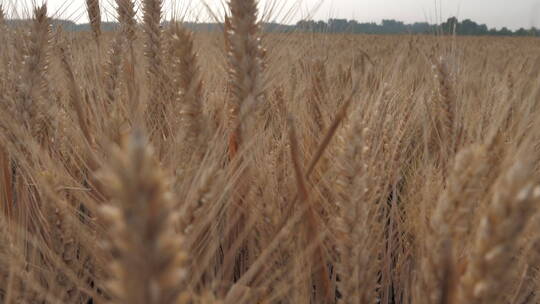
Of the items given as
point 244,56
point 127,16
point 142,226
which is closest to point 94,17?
point 127,16

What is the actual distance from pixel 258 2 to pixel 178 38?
204 mm

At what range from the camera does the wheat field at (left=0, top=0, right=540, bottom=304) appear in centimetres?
45

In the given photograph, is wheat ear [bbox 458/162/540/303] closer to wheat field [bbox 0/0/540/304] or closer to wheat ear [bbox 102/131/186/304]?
wheat field [bbox 0/0/540/304]

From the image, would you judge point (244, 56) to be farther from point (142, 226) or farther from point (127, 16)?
point (127, 16)

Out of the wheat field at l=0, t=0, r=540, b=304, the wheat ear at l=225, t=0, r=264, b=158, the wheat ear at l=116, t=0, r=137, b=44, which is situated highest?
the wheat ear at l=116, t=0, r=137, b=44

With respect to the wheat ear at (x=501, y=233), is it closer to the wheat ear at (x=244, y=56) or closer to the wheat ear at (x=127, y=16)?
the wheat ear at (x=244, y=56)

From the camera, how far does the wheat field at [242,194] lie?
446 millimetres

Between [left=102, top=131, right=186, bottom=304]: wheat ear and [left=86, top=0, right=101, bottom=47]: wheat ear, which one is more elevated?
[left=86, top=0, right=101, bottom=47]: wheat ear

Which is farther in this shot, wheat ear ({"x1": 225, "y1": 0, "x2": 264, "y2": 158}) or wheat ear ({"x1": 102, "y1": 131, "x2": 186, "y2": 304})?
wheat ear ({"x1": 225, "y1": 0, "x2": 264, "y2": 158})

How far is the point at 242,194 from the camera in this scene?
101 cm

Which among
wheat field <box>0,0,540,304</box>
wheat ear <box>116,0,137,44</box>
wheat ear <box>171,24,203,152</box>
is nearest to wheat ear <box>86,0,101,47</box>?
wheat ear <box>116,0,137,44</box>

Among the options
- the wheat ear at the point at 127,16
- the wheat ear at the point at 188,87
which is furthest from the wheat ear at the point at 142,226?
the wheat ear at the point at 127,16

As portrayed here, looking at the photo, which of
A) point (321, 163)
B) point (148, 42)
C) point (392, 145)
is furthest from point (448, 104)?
point (148, 42)

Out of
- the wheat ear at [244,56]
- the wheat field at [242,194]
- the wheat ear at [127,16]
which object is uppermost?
the wheat ear at [127,16]
